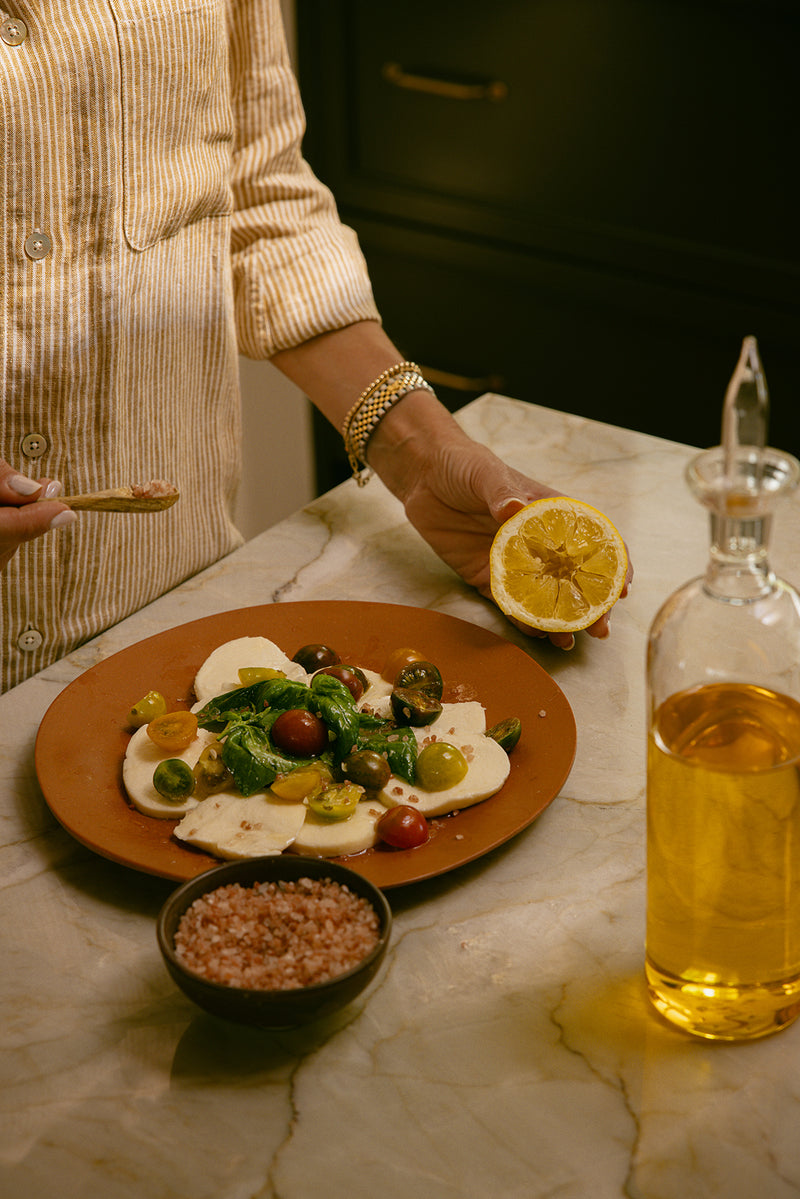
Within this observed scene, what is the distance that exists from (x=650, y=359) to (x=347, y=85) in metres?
1.02

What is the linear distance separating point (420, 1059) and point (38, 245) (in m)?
0.90

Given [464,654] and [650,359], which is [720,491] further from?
[650,359]

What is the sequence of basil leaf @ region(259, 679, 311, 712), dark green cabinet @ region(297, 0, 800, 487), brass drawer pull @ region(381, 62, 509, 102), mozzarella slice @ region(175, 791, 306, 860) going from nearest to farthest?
mozzarella slice @ region(175, 791, 306, 860) → basil leaf @ region(259, 679, 311, 712) → dark green cabinet @ region(297, 0, 800, 487) → brass drawer pull @ region(381, 62, 509, 102)

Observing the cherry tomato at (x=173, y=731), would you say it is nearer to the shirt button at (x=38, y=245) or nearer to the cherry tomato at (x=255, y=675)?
the cherry tomato at (x=255, y=675)

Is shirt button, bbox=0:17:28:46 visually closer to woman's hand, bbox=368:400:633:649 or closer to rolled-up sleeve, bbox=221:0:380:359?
rolled-up sleeve, bbox=221:0:380:359

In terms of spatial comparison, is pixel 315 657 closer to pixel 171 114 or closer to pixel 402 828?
pixel 402 828

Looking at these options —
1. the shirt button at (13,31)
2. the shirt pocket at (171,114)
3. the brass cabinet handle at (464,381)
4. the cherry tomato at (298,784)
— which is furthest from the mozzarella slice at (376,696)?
the brass cabinet handle at (464,381)

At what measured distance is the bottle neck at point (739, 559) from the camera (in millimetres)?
701

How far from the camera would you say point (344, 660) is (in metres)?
1.21

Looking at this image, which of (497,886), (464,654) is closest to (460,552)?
(464,654)

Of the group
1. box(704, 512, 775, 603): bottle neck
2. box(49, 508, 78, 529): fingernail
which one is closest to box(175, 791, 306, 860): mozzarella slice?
box(49, 508, 78, 529): fingernail

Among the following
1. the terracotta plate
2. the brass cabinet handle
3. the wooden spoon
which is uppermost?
the wooden spoon

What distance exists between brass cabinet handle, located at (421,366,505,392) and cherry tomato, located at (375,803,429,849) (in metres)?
2.25

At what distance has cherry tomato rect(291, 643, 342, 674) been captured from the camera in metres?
1.16
